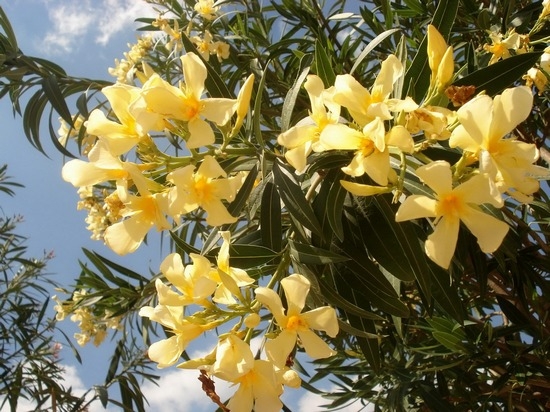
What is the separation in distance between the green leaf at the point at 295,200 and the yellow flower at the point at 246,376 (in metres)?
0.25

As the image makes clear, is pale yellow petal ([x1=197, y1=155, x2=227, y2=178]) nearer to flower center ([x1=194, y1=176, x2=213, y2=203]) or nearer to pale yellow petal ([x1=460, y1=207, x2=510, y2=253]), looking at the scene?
flower center ([x1=194, y1=176, x2=213, y2=203])

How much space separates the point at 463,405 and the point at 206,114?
1941 millimetres

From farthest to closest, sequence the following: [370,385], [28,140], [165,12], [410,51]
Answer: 1. [165,12]
2. [370,385]
3. [410,51]
4. [28,140]

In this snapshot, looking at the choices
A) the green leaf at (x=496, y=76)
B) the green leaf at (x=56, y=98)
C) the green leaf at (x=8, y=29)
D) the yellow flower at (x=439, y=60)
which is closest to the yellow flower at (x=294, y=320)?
the yellow flower at (x=439, y=60)

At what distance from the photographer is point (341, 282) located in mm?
1063

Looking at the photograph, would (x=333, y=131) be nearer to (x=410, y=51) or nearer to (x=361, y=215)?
(x=361, y=215)

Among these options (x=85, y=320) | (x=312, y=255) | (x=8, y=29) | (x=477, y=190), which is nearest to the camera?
(x=477, y=190)

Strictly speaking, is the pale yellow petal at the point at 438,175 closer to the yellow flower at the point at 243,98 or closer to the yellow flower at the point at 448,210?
the yellow flower at the point at 448,210

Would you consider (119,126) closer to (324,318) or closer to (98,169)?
(98,169)

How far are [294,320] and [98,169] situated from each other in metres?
0.36

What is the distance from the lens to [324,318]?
0.74 m

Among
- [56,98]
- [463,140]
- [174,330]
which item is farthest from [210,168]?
[56,98]

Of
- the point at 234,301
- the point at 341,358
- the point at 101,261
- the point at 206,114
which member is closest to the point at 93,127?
the point at 206,114

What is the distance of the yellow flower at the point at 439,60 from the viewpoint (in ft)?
2.54
